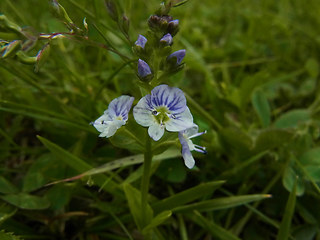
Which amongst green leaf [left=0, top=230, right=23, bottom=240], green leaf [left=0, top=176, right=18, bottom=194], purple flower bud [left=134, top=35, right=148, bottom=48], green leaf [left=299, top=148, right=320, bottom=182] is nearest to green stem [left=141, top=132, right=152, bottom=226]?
purple flower bud [left=134, top=35, right=148, bottom=48]

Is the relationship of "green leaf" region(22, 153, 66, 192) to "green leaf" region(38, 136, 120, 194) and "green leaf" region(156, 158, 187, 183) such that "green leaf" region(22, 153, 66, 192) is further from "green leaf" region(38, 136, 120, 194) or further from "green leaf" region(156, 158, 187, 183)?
"green leaf" region(156, 158, 187, 183)

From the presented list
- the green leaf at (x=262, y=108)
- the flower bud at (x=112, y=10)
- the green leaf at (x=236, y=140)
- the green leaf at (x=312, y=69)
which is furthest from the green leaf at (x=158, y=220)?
the green leaf at (x=312, y=69)

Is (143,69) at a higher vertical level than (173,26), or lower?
lower

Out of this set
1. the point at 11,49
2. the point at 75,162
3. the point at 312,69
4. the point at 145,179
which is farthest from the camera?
the point at 312,69

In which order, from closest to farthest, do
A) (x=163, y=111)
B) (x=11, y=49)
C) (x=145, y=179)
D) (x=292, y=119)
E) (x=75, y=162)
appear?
(x=11, y=49)
(x=163, y=111)
(x=145, y=179)
(x=75, y=162)
(x=292, y=119)

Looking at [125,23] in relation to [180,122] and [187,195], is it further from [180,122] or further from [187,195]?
[187,195]

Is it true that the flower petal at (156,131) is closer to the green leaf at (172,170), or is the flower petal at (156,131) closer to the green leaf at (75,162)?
the green leaf at (75,162)

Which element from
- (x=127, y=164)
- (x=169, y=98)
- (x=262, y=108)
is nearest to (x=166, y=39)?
(x=169, y=98)
